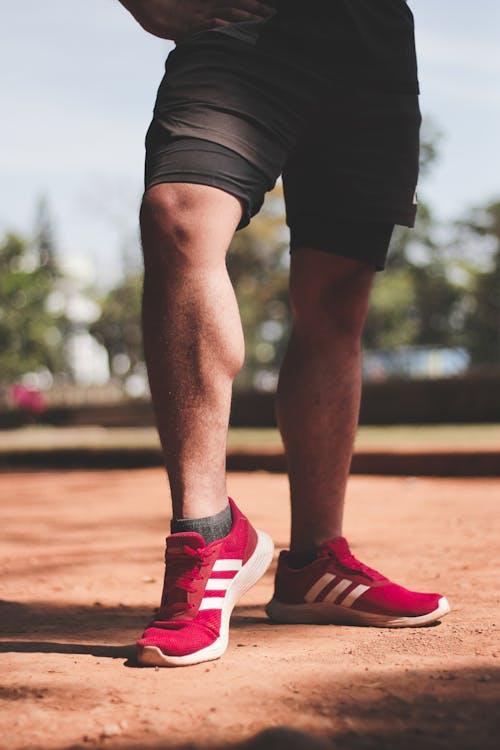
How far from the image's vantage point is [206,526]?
1.63 m

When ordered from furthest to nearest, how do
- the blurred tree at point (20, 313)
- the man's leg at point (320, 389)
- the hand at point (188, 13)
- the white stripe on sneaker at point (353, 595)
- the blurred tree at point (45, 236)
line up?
1. the blurred tree at point (45, 236)
2. the blurred tree at point (20, 313)
3. the man's leg at point (320, 389)
4. the white stripe on sneaker at point (353, 595)
5. the hand at point (188, 13)

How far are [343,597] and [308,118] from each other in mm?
969

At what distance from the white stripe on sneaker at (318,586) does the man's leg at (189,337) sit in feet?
1.33

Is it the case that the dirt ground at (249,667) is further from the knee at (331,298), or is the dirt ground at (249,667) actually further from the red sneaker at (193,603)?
the knee at (331,298)

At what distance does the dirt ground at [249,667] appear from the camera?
45.6 inches

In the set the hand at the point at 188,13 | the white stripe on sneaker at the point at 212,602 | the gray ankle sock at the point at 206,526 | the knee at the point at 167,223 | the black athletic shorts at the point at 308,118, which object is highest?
the hand at the point at 188,13

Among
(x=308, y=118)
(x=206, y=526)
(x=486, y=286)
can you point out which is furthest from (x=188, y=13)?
(x=486, y=286)

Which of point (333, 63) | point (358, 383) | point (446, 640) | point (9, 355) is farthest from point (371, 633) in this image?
point (9, 355)

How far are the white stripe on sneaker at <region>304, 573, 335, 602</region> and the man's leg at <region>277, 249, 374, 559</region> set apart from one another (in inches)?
2.9

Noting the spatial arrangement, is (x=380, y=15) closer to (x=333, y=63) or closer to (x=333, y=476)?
(x=333, y=63)

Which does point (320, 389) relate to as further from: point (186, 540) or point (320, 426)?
point (186, 540)

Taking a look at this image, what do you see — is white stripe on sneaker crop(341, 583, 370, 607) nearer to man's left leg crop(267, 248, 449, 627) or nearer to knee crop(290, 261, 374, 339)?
man's left leg crop(267, 248, 449, 627)

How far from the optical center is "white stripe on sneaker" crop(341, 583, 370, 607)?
6.32 feet

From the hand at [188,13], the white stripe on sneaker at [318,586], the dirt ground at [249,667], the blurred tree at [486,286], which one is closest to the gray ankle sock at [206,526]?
the dirt ground at [249,667]
